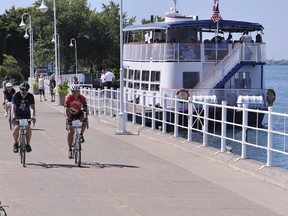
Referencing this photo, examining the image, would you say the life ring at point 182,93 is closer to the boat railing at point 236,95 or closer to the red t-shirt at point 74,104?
the boat railing at point 236,95

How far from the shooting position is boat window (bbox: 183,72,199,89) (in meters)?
36.8

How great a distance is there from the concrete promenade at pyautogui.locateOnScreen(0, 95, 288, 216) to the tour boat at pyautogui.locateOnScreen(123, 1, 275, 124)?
1873 centimetres

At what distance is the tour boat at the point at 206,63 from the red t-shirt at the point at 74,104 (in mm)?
21196

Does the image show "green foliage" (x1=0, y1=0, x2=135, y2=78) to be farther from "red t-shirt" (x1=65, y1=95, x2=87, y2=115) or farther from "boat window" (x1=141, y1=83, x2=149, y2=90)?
"red t-shirt" (x1=65, y1=95, x2=87, y2=115)

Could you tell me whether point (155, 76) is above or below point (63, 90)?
above

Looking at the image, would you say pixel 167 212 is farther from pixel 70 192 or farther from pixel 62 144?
pixel 62 144

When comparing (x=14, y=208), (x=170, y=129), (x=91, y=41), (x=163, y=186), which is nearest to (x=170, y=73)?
(x=170, y=129)

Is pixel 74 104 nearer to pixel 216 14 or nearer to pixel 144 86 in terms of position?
pixel 216 14

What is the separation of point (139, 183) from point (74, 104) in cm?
306

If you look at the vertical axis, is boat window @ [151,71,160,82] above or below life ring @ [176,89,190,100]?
above

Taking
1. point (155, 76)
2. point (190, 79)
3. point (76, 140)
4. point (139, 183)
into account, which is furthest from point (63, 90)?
point (139, 183)

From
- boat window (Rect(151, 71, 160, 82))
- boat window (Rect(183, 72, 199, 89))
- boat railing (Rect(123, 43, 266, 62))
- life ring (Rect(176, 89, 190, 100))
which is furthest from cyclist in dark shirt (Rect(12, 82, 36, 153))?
boat window (Rect(151, 71, 160, 82))

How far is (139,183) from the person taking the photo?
1145 cm

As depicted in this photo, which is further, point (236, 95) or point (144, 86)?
point (144, 86)
